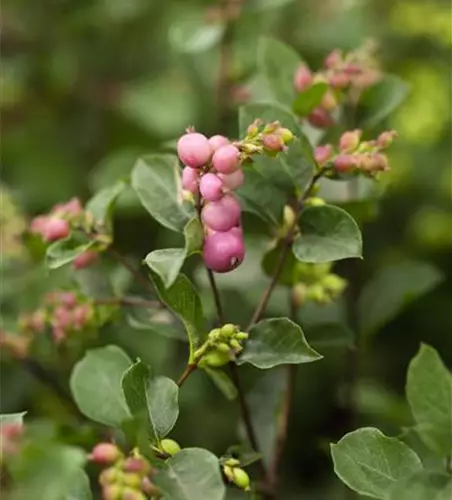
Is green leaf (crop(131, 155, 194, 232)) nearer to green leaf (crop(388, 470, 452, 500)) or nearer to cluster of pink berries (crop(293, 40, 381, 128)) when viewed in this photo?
cluster of pink berries (crop(293, 40, 381, 128))

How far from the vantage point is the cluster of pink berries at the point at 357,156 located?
0.77 m

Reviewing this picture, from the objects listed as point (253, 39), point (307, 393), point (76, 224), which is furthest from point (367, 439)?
point (253, 39)

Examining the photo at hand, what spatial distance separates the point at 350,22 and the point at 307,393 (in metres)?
0.64

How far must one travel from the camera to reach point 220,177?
27.8 inches

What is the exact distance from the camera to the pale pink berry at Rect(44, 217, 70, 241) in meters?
0.85

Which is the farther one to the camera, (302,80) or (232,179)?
(302,80)

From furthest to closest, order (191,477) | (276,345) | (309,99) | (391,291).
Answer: (391,291) < (309,99) < (276,345) < (191,477)

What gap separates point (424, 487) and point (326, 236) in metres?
0.23

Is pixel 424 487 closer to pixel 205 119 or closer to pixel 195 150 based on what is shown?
pixel 195 150

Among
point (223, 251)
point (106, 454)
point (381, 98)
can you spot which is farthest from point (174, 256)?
point (381, 98)

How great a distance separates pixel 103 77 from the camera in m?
1.67

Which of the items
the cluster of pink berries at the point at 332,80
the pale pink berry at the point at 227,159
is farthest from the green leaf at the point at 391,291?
the pale pink berry at the point at 227,159

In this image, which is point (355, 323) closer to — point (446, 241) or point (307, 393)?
point (307, 393)

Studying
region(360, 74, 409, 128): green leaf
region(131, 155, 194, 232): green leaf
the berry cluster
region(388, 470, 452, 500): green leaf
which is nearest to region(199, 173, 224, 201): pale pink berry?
the berry cluster
